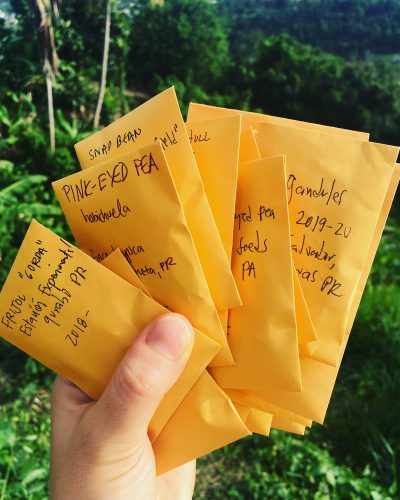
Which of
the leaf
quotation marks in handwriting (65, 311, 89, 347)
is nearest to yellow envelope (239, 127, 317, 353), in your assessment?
quotation marks in handwriting (65, 311, 89, 347)

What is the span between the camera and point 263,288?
848 millimetres

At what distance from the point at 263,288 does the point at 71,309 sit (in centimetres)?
35

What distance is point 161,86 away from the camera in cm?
441

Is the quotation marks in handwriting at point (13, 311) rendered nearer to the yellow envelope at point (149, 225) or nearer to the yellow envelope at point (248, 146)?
the yellow envelope at point (149, 225)

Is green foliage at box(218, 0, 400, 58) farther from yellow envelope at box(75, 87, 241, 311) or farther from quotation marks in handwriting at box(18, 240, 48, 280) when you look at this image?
quotation marks in handwriting at box(18, 240, 48, 280)

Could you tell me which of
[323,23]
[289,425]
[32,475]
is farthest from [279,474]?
[323,23]

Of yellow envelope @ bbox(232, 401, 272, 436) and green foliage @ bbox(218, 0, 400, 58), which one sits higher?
green foliage @ bbox(218, 0, 400, 58)

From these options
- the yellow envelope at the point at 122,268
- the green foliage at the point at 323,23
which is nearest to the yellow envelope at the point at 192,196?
the yellow envelope at the point at 122,268

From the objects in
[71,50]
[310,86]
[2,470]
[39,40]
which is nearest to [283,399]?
[2,470]

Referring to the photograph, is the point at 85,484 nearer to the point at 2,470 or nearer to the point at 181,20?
the point at 2,470

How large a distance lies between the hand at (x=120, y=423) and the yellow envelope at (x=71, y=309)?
3 centimetres

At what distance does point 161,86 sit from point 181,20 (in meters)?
0.96

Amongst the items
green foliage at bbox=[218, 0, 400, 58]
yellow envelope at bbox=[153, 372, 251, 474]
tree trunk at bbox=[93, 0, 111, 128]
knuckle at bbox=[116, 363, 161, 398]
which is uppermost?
green foliage at bbox=[218, 0, 400, 58]

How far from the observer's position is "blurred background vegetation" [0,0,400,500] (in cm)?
205
